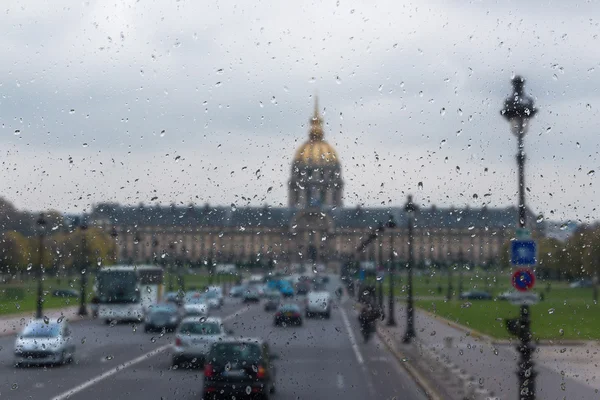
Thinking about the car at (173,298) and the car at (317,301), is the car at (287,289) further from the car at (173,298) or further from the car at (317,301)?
the car at (173,298)

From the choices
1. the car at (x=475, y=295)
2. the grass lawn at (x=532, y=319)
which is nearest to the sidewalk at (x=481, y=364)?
the grass lawn at (x=532, y=319)

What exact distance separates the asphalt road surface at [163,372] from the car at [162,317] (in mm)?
138

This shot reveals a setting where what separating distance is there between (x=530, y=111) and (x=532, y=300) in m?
1.94

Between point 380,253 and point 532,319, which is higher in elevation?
point 380,253

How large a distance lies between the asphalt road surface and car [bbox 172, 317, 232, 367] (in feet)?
0.51

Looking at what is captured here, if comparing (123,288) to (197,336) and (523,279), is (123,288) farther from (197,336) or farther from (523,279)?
(523,279)

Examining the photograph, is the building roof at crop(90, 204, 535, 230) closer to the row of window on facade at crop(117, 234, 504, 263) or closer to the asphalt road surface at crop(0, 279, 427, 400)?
the row of window on facade at crop(117, 234, 504, 263)

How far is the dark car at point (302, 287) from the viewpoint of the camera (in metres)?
8.23

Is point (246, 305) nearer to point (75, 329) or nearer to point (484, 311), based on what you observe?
point (75, 329)

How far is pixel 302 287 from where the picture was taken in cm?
841

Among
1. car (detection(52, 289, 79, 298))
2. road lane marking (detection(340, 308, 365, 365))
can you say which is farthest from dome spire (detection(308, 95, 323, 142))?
road lane marking (detection(340, 308, 365, 365))

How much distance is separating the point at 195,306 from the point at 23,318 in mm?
1814

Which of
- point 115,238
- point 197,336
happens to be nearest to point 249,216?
point 115,238

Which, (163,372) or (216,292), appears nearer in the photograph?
(216,292)
